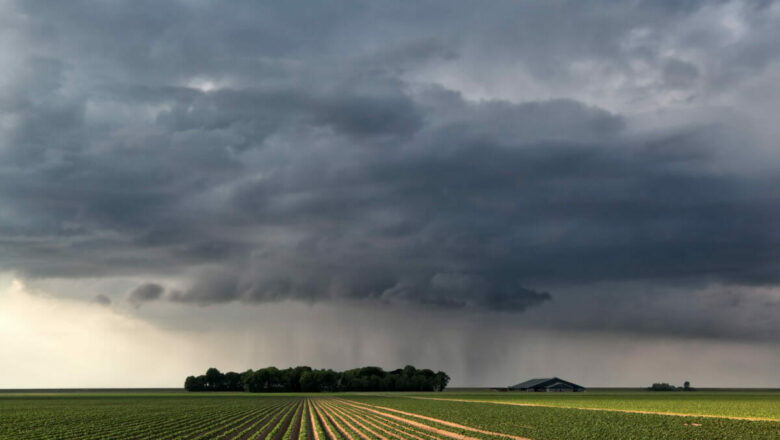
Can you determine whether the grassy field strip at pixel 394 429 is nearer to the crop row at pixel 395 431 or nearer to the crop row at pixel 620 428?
the crop row at pixel 395 431

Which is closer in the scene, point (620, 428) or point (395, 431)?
point (395, 431)

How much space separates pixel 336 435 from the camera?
49.8 m

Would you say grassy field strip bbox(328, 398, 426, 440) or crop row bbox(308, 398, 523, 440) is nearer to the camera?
crop row bbox(308, 398, 523, 440)

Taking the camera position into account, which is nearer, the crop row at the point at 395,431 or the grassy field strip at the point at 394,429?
the crop row at the point at 395,431

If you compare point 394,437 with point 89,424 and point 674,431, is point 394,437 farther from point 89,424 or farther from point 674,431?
point 89,424

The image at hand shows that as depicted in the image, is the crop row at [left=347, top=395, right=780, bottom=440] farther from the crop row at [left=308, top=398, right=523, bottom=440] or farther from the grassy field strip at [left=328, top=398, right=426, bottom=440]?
the grassy field strip at [left=328, top=398, right=426, bottom=440]

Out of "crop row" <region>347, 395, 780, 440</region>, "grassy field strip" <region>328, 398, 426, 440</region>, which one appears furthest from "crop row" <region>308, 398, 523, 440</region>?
"crop row" <region>347, 395, 780, 440</region>

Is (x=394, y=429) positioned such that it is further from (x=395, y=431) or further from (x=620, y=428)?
(x=620, y=428)

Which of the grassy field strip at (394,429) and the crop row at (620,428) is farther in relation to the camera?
the grassy field strip at (394,429)

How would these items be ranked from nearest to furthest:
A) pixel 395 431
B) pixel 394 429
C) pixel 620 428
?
pixel 395 431, pixel 620 428, pixel 394 429

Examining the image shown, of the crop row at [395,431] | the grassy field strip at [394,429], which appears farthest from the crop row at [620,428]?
the grassy field strip at [394,429]

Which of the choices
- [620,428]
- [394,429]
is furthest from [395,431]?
[620,428]

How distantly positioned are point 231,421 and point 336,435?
967 inches

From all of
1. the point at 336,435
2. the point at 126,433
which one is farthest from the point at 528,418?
the point at 126,433
